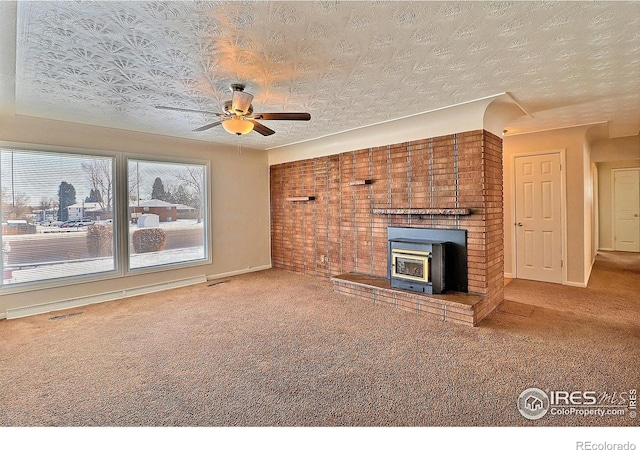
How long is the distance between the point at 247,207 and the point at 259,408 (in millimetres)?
4565

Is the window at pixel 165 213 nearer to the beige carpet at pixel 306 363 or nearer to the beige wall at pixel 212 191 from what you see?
the beige wall at pixel 212 191

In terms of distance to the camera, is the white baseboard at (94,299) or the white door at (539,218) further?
the white door at (539,218)

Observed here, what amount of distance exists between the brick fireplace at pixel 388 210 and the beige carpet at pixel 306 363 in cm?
32

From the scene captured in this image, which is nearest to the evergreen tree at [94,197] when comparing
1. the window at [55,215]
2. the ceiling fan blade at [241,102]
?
the window at [55,215]

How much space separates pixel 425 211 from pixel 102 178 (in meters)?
4.44

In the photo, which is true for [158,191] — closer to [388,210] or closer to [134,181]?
[134,181]

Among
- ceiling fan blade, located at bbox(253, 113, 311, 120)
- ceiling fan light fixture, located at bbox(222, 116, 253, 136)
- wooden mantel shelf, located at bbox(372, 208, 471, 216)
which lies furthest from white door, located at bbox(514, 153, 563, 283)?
ceiling fan light fixture, located at bbox(222, 116, 253, 136)

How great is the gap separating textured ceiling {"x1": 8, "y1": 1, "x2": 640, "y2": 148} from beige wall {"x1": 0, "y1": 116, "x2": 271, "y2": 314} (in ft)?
1.30

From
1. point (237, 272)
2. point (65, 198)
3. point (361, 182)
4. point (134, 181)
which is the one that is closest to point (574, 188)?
point (361, 182)

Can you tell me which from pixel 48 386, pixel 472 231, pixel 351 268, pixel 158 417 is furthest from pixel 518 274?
pixel 48 386

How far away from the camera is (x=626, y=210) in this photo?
7688 mm

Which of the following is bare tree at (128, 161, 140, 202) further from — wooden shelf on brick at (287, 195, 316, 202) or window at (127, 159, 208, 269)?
wooden shelf on brick at (287, 195, 316, 202)

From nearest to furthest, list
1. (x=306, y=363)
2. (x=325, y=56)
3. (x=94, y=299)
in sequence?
(x=325, y=56)
(x=306, y=363)
(x=94, y=299)

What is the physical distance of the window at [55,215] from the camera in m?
3.74
